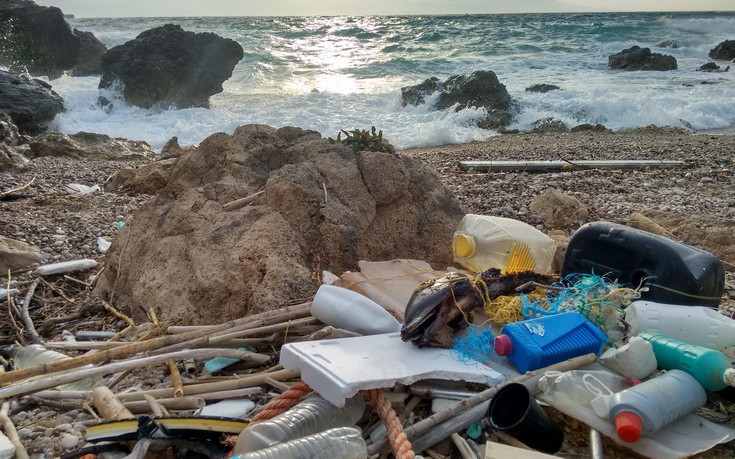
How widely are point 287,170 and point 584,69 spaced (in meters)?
25.0

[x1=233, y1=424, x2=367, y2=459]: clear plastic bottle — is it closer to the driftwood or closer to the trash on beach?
the trash on beach

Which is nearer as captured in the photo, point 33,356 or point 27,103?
point 33,356

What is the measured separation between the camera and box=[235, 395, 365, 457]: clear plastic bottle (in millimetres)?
1926

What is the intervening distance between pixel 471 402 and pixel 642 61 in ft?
88.1

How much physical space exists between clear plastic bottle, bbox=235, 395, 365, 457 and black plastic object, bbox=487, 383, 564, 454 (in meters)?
0.52

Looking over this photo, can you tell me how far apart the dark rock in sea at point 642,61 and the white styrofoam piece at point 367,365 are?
86.1 ft

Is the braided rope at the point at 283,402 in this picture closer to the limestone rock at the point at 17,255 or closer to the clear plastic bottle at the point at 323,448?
the clear plastic bottle at the point at 323,448

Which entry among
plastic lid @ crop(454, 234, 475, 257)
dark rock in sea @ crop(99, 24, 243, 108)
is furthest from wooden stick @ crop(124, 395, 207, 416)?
dark rock in sea @ crop(99, 24, 243, 108)

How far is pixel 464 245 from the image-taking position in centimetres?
368

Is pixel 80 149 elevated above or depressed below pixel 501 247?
below

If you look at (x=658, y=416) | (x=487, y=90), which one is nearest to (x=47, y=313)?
(x=658, y=416)

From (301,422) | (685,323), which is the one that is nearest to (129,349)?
(301,422)

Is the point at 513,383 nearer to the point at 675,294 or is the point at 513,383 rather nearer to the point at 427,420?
the point at 427,420

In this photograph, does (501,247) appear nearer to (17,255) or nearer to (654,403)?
(654,403)
